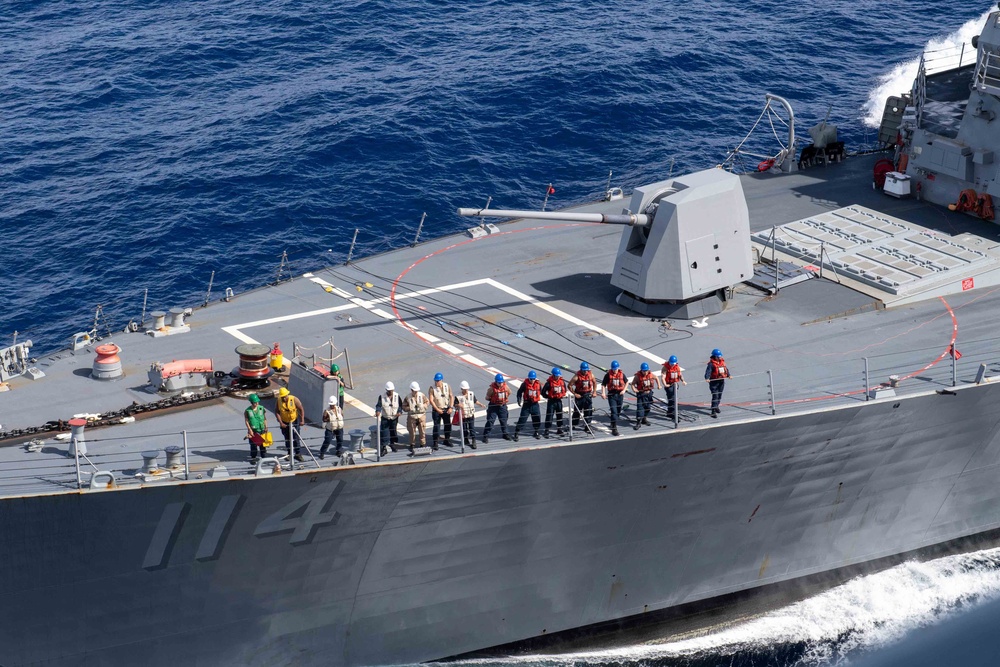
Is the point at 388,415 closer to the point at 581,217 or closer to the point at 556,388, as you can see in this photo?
the point at 556,388

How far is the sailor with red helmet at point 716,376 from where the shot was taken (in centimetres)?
2048

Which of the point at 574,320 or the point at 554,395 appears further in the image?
the point at 574,320

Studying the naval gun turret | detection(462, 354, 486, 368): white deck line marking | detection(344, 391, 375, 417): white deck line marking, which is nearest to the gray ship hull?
detection(344, 391, 375, 417): white deck line marking

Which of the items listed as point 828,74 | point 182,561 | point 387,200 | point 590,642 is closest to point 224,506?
point 182,561

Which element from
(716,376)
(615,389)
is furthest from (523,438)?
(716,376)

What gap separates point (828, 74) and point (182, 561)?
130ft

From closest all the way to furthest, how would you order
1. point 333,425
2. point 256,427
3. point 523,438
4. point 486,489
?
point 256,427, point 333,425, point 486,489, point 523,438

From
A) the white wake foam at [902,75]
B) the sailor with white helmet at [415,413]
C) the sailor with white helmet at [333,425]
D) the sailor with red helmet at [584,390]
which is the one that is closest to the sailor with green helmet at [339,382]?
the sailor with white helmet at [333,425]

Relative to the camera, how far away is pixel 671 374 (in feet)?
67.1

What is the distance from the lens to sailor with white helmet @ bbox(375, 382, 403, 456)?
1947cm

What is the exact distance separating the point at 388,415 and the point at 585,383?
3413 millimetres

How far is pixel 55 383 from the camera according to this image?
2230 cm

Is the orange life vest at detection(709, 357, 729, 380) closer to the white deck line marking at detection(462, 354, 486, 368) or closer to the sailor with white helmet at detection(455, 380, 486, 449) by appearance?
the sailor with white helmet at detection(455, 380, 486, 449)

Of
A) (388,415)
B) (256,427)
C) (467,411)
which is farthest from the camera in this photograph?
(467,411)
